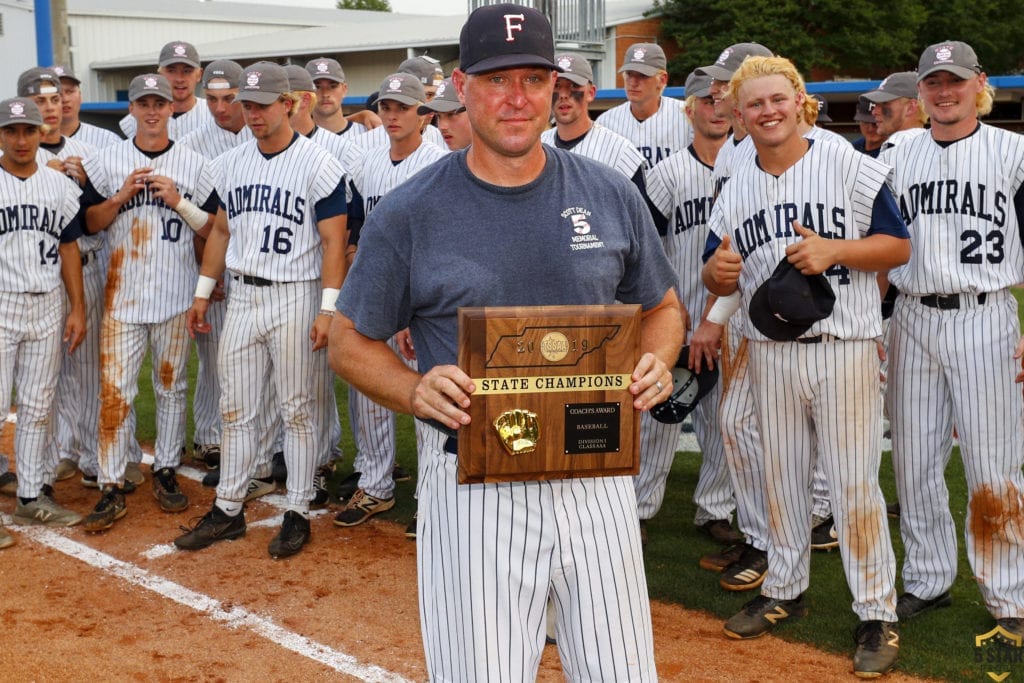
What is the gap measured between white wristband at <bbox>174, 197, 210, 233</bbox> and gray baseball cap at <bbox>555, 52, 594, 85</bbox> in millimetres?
2190

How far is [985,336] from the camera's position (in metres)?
4.64

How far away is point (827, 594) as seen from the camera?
5262 millimetres

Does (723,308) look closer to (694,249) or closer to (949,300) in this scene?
(949,300)

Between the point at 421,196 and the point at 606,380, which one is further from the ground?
the point at 421,196

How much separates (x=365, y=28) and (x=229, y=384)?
96.1ft

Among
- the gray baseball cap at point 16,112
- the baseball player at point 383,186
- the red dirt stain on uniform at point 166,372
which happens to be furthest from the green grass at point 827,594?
the gray baseball cap at point 16,112

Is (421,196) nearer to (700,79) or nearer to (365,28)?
(700,79)

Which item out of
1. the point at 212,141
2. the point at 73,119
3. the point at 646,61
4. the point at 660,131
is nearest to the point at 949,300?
the point at 660,131

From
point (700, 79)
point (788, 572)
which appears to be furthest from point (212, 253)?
point (788, 572)

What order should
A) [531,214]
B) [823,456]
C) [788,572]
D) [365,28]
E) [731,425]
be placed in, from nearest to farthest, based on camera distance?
[531,214]
[823,456]
[788,572]
[731,425]
[365,28]

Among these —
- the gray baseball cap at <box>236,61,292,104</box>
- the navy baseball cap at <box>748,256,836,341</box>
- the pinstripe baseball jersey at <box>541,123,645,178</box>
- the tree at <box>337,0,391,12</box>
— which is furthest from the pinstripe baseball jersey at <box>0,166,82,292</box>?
the tree at <box>337,0,391,12</box>

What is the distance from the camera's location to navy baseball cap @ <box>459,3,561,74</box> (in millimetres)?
2668

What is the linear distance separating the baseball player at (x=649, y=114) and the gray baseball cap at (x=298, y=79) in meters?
1.92

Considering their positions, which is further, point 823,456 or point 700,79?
point 700,79
